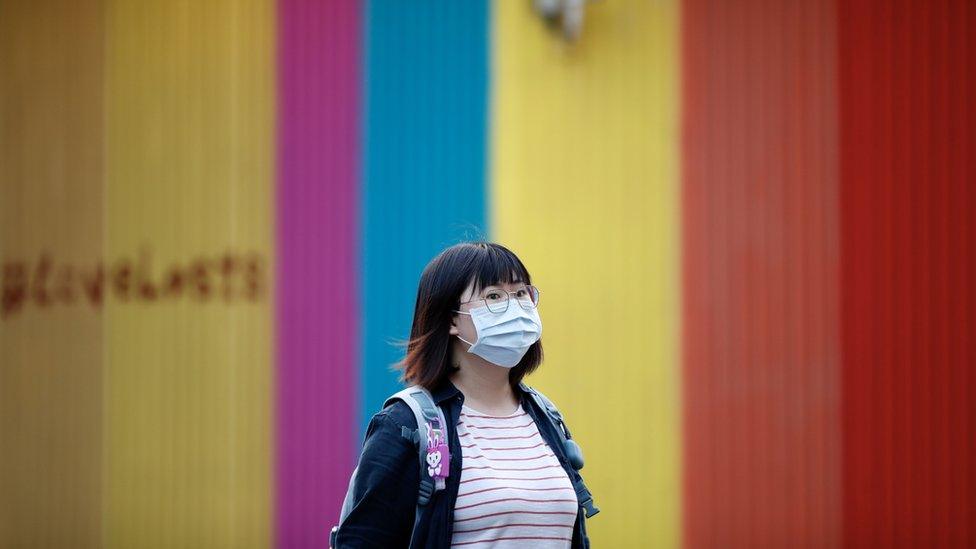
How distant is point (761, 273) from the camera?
5445 mm

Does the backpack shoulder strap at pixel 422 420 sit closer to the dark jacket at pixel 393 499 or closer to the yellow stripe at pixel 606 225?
the dark jacket at pixel 393 499

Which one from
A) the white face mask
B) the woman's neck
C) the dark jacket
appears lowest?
the dark jacket

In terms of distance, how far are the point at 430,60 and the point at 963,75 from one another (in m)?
2.75

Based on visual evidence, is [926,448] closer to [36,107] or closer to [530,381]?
[530,381]

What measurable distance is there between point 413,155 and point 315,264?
0.73 meters

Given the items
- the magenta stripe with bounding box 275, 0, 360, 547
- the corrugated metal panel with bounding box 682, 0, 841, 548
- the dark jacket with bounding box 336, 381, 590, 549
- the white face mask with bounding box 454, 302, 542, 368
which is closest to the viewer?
the dark jacket with bounding box 336, 381, 590, 549

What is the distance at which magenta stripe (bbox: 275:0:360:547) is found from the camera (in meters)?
5.25

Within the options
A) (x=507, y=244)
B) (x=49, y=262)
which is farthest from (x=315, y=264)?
(x=49, y=262)

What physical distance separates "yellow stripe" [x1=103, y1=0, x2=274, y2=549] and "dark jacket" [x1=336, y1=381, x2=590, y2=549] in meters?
3.15

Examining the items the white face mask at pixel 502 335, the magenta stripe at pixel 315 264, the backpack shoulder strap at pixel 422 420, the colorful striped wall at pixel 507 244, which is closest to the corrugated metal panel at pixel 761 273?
the colorful striped wall at pixel 507 244

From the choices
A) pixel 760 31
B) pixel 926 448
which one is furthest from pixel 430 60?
pixel 926 448

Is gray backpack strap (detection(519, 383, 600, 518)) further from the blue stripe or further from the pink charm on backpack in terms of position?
the blue stripe

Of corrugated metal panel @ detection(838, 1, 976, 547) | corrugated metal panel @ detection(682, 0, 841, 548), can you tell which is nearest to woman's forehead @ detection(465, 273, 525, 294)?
corrugated metal panel @ detection(682, 0, 841, 548)

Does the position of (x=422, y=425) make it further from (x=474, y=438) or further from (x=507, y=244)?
(x=507, y=244)
